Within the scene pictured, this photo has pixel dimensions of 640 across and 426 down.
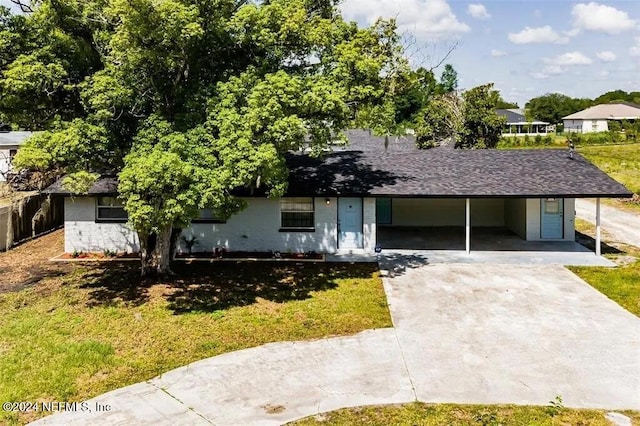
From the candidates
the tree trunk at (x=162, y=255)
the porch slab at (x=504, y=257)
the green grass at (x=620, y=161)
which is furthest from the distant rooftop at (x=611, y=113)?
the tree trunk at (x=162, y=255)

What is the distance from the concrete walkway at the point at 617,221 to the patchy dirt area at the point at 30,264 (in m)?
20.9

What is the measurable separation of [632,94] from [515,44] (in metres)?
99.3

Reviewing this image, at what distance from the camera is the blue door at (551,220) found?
791 inches

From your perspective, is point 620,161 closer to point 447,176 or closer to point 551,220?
point 551,220

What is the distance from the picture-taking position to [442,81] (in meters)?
103

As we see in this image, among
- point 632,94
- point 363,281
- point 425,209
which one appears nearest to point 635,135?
point 425,209

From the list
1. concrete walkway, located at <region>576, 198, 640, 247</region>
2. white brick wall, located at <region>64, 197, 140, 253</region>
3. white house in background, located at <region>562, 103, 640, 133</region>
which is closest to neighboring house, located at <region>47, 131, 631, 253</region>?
white brick wall, located at <region>64, 197, 140, 253</region>

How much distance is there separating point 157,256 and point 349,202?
23.5 ft

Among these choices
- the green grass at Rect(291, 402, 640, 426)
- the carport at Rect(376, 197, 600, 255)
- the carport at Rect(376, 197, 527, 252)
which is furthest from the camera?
the carport at Rect(376, 197, 527, 252)

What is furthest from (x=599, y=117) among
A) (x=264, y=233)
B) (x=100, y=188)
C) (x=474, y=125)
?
(x=100, y=188)

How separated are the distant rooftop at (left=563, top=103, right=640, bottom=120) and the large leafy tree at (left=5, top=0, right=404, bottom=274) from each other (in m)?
72.7

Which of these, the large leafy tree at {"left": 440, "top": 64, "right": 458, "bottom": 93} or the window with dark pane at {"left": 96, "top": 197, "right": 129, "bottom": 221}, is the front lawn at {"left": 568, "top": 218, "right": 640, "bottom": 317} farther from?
the large leafy tree at {"left": 440, "top": 64, "right": 458, "bottom": 93}

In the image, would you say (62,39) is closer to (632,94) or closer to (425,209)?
(425,209)

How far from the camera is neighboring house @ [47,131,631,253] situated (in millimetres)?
18125
